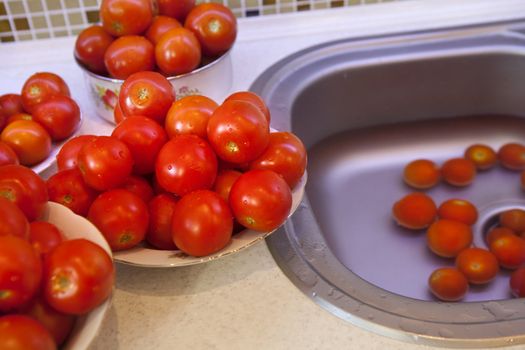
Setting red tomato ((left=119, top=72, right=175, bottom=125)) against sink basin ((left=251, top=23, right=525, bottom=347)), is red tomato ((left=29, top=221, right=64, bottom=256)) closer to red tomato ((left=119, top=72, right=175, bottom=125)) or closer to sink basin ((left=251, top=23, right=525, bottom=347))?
red tomato ((left=119, top=72, right=175, bottom=125))

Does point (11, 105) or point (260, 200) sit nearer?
point (260, 200)

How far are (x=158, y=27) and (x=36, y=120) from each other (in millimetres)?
214

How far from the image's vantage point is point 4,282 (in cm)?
44

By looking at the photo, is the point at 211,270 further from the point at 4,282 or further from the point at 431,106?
the point at 431,106

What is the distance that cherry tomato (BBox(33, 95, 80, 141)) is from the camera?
2.59ft

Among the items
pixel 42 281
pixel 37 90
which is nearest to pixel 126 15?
pixel 37 90

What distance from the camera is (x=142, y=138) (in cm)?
64

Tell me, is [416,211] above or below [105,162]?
below

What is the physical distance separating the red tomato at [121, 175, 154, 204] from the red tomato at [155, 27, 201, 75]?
0.70 ft

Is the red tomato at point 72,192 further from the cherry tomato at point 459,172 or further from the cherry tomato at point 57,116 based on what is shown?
the cherry tomato at point 459,172

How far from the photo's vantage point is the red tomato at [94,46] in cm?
87

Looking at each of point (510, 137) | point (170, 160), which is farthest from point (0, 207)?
point (510, 137)

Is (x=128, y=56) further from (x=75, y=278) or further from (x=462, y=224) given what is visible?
(x=462, y=224)

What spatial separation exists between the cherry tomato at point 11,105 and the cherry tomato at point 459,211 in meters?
0.67
